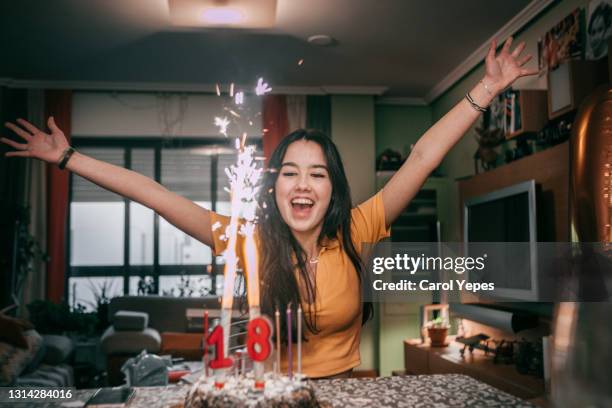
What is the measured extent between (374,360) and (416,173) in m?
4.21

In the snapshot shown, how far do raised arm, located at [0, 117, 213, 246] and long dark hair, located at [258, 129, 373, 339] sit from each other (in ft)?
0.59

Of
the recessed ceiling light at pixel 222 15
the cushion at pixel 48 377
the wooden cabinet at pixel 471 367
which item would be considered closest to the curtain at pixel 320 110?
the recessed ceiling light at pixel 222 15

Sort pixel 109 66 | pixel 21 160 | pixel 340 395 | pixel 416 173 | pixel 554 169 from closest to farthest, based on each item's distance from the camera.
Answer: pixel 340 395
pixel 416 173
pixel 554 169
pixel 109 66
pixel 21 160

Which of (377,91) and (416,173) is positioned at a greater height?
(377,91)

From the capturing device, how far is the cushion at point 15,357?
3018 millimetres

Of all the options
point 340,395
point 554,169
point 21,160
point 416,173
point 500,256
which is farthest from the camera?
point 21,160

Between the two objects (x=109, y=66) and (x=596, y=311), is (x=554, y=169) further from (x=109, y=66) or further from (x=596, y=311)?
(x=109, y=66)

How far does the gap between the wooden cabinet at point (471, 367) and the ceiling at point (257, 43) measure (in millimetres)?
2244

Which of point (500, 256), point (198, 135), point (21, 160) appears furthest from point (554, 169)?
point (21, 160)

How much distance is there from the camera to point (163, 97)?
5.42 metres

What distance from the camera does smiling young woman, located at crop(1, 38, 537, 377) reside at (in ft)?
4.25

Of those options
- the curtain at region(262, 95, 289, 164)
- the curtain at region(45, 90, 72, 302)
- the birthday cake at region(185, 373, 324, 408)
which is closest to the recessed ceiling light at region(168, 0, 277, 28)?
the curtain at region(262, 95, 289, 164)

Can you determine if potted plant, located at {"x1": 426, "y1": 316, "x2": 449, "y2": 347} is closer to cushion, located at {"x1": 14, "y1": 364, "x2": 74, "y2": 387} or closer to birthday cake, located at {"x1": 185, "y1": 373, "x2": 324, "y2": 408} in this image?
cushion, located at {"x1": 14, "y1": 364, "x2": 74, "y2": 387}

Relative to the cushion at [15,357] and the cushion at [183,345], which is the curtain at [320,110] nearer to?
the cushion at [183,345]
